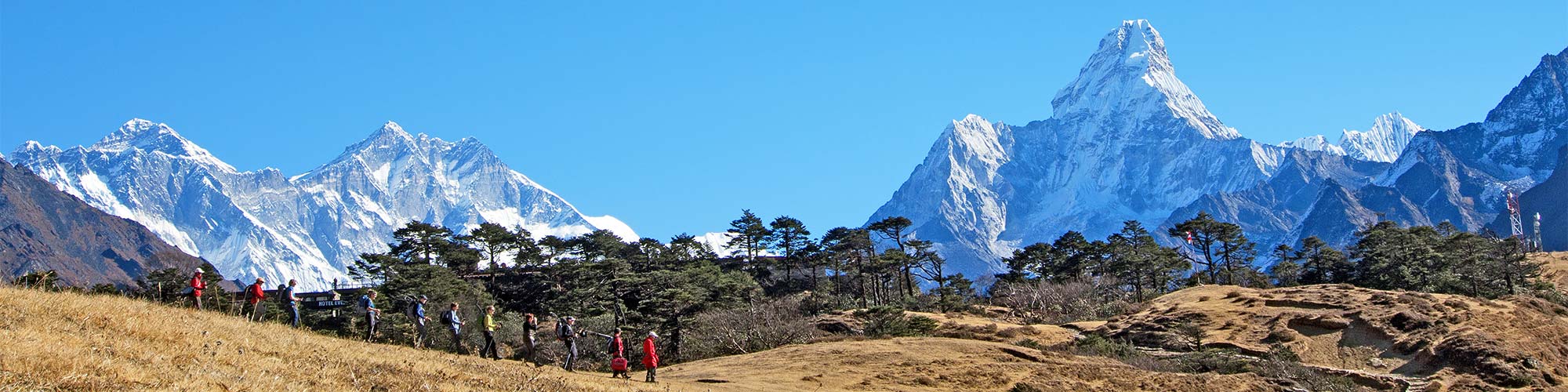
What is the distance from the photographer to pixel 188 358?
15.7m

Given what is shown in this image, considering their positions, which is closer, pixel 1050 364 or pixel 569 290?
pixel 1050 364

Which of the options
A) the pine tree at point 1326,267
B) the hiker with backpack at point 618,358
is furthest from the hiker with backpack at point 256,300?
the pine tree at point 1326,267

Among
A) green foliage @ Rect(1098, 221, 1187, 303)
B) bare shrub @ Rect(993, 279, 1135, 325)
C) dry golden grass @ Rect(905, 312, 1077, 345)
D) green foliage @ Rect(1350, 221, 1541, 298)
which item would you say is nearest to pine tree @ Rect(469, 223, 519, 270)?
bare shrub @ Rect(993, 279, 1135, 325)

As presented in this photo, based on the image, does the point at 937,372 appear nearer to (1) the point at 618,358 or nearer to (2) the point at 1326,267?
(1) the point at 618,358

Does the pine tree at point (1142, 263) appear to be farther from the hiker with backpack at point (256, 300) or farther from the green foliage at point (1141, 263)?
the hiker with backpack at point (256, 300)

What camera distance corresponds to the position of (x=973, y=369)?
29.0 metres

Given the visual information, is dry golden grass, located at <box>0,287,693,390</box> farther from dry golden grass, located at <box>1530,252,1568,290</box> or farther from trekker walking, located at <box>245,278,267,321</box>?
dry golden grass, located at <box>1530,252,1568,290</box>

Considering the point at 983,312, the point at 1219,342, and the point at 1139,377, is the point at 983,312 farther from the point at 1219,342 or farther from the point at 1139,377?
the point at 1139,377

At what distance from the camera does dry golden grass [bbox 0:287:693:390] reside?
43.2 ft

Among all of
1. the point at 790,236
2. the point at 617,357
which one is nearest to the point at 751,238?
the point at 790,236

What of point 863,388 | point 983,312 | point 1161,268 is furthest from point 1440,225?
point 863,388

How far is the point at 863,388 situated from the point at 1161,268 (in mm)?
50265

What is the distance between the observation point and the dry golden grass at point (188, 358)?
519 inches

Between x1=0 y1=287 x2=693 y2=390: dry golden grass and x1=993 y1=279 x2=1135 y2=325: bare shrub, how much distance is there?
33.4 m
